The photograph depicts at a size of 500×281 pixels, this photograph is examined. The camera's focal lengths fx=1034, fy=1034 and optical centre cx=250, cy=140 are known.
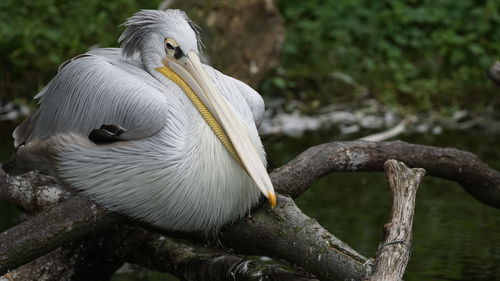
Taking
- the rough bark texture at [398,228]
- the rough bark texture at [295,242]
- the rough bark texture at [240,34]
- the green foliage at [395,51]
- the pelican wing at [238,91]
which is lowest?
the green foliage at [395,51]

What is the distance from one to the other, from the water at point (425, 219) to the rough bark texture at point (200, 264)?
0.25 metres

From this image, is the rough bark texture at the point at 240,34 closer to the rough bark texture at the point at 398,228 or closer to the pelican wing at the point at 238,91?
the pelican wing at the point at 238,91

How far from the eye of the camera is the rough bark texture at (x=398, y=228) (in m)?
3.74

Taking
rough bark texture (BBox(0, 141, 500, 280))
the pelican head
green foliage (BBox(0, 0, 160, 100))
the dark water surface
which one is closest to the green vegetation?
green foliage (BBox(0, 0, 160, 100))

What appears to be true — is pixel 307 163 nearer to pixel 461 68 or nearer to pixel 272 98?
pixel 272 98

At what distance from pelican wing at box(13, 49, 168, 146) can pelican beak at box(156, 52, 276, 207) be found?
11cm

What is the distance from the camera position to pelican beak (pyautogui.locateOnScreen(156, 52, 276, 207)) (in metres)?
3.95

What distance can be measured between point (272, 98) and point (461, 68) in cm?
189

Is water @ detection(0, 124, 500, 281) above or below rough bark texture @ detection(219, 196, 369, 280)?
below

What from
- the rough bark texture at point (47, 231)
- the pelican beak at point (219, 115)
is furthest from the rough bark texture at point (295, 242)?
the rough bark texture at point (47, 231)

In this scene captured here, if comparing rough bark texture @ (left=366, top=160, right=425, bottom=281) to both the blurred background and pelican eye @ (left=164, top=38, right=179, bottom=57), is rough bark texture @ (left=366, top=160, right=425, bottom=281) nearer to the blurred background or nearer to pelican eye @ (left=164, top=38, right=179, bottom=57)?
pelican eye @ (left=164, top=38, right=179, bottom=57)

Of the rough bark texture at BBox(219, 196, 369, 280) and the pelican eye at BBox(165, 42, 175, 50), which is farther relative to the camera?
the pelican eye at BBox(165, 42, 175, 50)

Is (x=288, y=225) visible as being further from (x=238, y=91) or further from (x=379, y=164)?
(x=379, y=164)

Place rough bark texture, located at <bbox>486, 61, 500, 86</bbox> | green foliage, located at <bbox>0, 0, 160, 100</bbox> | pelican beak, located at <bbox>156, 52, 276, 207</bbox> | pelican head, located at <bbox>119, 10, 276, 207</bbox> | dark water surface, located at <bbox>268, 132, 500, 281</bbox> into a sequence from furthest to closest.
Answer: green foliage, located at <bbox>0, 0, 160, 100</bbox> → rough bark texture, located at <bbox>486, 61, 500, 86</bbox> → dark water surface, located at <bbox>268, 132, 500, 281</bbox> → pelican head, located at <bbox>119, 10, 276, 207</bbox> → pelican beak, located at <bbox>156, 52, 276, 207</bbox>
